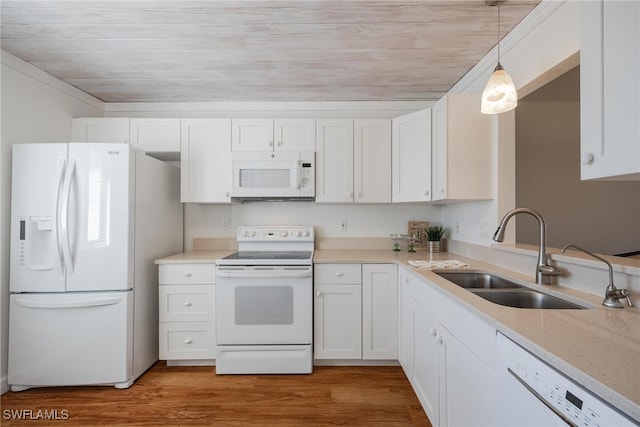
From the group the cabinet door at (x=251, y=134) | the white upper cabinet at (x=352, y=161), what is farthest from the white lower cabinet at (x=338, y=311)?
the cabinet door at (x=251, y=134)

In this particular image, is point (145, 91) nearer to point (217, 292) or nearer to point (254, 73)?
point (254, 73)

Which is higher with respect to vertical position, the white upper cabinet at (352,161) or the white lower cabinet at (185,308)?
the white upper cabinet at (352,161)

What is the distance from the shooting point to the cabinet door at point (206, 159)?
2814mm

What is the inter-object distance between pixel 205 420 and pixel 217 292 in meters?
0.85

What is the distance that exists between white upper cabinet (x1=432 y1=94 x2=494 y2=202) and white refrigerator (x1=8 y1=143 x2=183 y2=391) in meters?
2.28

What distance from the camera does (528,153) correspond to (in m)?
2.89

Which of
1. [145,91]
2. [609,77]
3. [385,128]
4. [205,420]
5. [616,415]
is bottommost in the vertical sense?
[205,420]

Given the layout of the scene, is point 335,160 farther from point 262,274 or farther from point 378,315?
point 378,315

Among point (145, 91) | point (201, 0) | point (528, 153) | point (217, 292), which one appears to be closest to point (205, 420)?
point (217, 292)

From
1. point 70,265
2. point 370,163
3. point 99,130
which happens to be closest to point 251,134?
point 370,163

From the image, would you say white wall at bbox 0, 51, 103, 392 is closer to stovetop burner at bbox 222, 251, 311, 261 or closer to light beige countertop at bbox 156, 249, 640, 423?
stovetop burner at bbox 222, 251, 311, 261

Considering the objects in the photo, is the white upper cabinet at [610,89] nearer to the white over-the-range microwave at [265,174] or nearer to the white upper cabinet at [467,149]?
the white upper cabinet at [467,149]

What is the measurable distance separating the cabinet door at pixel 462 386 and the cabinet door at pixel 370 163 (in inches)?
58.4

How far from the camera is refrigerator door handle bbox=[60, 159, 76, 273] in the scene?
212cm
